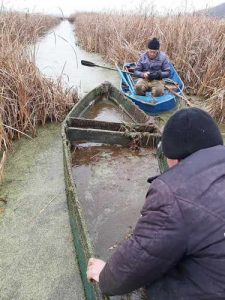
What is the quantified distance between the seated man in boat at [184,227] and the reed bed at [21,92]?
3340mm

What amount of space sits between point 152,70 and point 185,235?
5.92 metres

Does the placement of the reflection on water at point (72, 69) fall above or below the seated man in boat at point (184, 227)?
below

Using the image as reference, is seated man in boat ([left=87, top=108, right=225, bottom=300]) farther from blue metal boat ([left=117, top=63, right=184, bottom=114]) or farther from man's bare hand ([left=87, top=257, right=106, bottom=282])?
blue metal boat ([left=117, top=63, right=184, bottom=114])

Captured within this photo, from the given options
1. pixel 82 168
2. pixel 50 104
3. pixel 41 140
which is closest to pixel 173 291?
pixel 82 168

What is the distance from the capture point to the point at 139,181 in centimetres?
411

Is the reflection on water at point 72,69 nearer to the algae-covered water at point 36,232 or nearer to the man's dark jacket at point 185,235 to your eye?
the algae-covered water at point 36,232

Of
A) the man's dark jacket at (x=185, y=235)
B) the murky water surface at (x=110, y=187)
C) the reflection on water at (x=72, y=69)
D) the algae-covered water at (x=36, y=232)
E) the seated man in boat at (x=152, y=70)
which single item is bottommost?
the reflection on water at (x=72, y=69)

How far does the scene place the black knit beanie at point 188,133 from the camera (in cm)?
161

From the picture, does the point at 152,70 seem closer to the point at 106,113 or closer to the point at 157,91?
the point at 157,91

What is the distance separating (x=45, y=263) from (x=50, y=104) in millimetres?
3163

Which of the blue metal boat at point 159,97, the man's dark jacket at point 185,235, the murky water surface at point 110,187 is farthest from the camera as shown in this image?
the blue metal boat at point 159,97

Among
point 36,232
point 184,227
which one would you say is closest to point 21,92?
point 36,232

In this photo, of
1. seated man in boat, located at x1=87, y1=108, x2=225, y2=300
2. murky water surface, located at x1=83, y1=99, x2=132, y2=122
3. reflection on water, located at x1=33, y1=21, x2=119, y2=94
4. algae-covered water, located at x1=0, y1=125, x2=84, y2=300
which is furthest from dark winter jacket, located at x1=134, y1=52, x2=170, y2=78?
seated man in boat, located at x1=87, y1=108, x2=225, y2=300

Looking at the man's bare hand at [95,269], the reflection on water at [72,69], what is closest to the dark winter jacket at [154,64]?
the reflection on water at [72,69]
